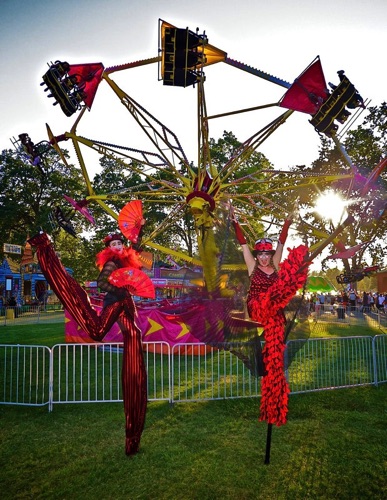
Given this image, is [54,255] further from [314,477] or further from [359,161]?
[359,161]

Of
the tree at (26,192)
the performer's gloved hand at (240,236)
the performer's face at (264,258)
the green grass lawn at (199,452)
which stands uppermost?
the tree at (26,192)

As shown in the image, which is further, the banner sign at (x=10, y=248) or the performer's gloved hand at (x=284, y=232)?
the banner sign at (x=10, y=248)

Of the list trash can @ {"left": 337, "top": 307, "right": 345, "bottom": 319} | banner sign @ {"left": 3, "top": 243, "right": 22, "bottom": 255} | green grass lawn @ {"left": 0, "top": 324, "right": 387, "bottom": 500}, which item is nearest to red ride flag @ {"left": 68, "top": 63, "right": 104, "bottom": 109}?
green grass lawn @ {"left": 0, "top": 324, "right": 387, "bottom": 500}

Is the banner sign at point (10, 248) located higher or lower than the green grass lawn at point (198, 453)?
higher

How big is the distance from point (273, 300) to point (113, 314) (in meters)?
1.83

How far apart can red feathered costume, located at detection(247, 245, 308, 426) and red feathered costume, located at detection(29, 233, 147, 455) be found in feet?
4.69

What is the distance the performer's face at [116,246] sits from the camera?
14.7 feet

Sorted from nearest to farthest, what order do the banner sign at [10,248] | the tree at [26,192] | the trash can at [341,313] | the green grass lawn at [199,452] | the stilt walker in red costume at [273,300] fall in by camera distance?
the green grass lawn at [199,452]
the stilt walker in red costume at [273,300]
the trash can at [341,313]
the banner sign at [10,248]
the tree at [26,192]

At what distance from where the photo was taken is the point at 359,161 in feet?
86.7

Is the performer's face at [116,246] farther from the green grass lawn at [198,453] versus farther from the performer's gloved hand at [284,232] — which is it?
the green grass lawn at [198,453]

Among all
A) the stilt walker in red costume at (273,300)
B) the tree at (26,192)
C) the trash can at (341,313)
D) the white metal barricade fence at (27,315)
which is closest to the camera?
the stilt walker in red costume at (273,300)

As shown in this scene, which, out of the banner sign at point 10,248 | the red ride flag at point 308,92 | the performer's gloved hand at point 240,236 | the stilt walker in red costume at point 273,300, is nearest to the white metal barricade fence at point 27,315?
the banner sign at point 10,248

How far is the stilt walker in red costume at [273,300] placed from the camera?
3902 millimetres

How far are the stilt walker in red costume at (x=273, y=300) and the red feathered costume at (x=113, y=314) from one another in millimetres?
1419
